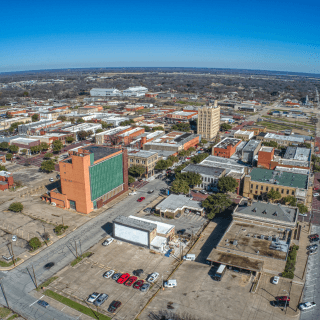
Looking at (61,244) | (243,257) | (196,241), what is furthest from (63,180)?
(243,257)

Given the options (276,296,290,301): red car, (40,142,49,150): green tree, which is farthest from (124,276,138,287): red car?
(40,142,49,150): green tree

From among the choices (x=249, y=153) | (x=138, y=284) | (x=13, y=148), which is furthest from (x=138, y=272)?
(x=13, y=148)

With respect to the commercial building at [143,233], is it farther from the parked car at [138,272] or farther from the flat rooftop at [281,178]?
the flat rooftop at [281,178]

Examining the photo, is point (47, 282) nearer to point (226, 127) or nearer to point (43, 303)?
point (43, 303)

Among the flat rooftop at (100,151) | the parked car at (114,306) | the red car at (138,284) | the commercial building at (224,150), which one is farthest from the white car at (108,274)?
the commercial building at (224,150)

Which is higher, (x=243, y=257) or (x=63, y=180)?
(x=63, y=180)

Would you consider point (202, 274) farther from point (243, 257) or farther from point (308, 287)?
point (308, 287)
